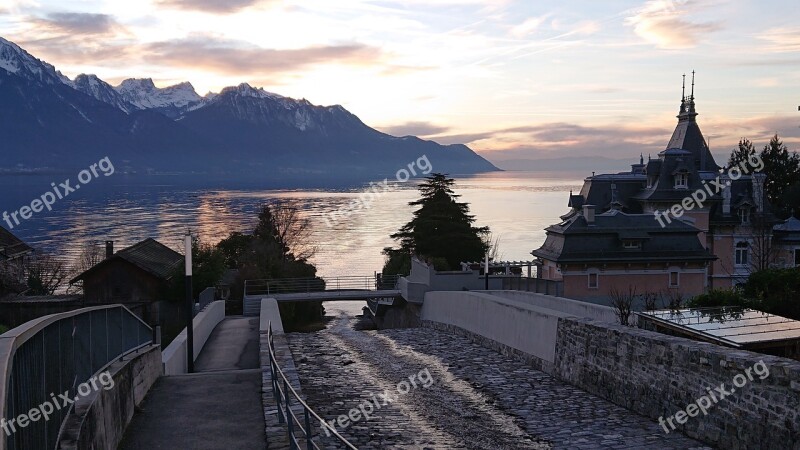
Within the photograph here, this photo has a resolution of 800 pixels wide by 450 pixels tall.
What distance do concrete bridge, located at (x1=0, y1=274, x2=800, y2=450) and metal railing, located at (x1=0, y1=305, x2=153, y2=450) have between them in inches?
1.3

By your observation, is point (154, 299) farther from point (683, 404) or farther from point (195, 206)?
point (195, 206)

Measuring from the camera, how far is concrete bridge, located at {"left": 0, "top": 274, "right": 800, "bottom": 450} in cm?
902

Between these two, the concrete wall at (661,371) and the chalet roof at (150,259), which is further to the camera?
the chalet roof at (150,259)

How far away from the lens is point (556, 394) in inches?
579

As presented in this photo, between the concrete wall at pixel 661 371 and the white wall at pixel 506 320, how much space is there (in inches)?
1.2

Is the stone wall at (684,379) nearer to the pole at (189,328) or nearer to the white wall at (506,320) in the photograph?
the white wall at (506,320)

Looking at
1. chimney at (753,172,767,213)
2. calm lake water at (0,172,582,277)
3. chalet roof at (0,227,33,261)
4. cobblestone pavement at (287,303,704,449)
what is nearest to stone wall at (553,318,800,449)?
cobblestone pavement at (287,303,704,449)

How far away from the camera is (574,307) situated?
21.1 meters

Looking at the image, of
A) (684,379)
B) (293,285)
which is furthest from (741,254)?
(684,379)

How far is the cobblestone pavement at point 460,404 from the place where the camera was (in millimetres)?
11555

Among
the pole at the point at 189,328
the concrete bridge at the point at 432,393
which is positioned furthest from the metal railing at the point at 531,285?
the pole at the point at 189,328

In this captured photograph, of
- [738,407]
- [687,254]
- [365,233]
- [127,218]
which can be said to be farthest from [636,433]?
[127,218]

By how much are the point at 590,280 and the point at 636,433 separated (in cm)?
3351

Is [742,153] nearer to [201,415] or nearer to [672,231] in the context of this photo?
[672,231]
